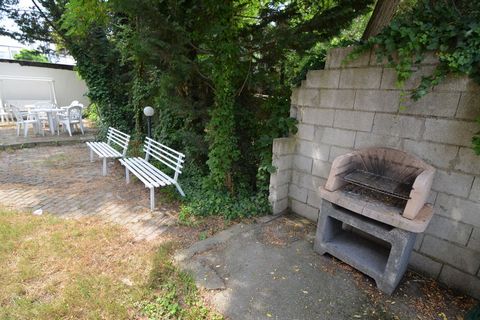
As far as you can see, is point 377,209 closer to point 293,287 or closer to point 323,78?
point 293,287

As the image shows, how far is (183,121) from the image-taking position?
5375 millimetres

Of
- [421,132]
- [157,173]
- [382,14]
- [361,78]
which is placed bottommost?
[157,173]

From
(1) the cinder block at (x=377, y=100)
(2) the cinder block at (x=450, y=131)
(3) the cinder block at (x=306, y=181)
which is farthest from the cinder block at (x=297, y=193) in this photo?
(2) the cinder block at (x=450, y=131)

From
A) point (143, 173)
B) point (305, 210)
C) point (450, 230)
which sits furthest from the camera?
point (143, 173)

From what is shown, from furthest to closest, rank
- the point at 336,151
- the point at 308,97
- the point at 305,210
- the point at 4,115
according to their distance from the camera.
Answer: the point at 4,115
the point at 305,210
the point at 308,97
the point at 336,151

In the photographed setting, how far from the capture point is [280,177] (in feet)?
11.8

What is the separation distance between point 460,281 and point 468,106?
161 cm

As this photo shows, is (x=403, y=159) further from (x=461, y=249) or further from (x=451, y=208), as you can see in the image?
(x=461, y=249)

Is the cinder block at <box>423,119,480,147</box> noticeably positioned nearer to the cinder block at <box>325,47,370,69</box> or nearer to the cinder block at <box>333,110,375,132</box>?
the cinder block at <box>333,110,375,132</box>

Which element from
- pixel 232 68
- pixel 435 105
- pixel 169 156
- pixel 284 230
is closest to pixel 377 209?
pixel 435 105

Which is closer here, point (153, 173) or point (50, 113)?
point (153, 173)

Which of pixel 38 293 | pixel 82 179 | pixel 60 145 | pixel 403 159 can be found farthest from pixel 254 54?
pixel 60 145

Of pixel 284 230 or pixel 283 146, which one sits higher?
pixel 283 146

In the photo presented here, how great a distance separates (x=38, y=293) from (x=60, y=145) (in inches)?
278
